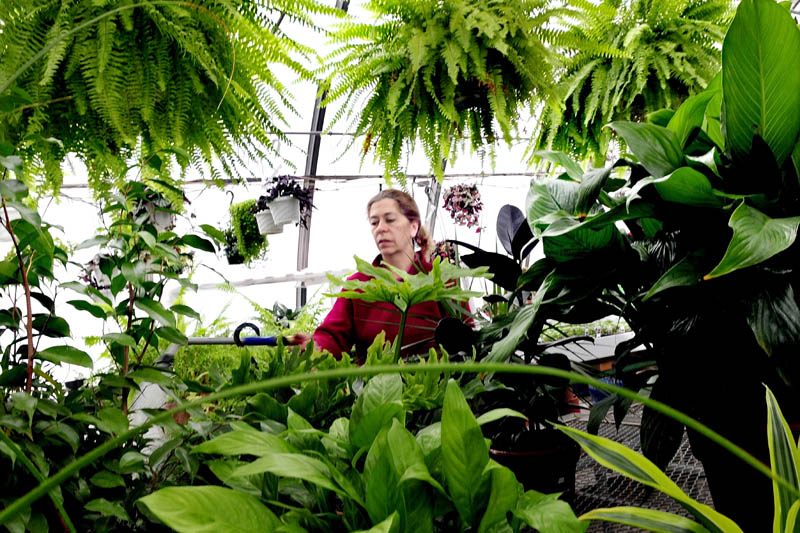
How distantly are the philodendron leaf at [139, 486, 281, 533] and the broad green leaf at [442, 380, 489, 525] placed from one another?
0.13 metres

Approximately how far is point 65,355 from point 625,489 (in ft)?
2.47

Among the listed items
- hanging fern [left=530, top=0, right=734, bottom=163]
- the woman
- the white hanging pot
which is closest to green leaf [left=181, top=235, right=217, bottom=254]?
the woman

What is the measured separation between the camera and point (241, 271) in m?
6.75

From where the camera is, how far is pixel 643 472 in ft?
1.70

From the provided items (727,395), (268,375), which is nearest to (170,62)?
(268,375)

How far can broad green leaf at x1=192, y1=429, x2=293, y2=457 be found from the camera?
1.26 feet

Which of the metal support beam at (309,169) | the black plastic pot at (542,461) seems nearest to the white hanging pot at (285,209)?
the metal support beam at (309,169)

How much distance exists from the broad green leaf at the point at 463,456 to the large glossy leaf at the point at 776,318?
0.36 m

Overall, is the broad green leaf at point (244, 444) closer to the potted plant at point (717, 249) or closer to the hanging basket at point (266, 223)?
the potted plant at point (717, 249)

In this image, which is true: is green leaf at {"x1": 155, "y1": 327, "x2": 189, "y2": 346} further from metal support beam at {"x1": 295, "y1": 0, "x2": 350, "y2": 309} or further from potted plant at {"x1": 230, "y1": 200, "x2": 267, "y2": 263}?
metal support beam at {"x1": 295, "y1": 0, "x2": 350, "y2": 309}

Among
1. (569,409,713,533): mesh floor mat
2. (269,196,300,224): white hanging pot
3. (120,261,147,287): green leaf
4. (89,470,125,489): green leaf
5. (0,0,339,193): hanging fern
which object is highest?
(0,0,339,193): hanging fern

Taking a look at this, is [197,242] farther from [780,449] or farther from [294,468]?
[780,449]

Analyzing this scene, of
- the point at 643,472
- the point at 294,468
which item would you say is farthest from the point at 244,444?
the point at 643,472

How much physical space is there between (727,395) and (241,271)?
6.60 meters
